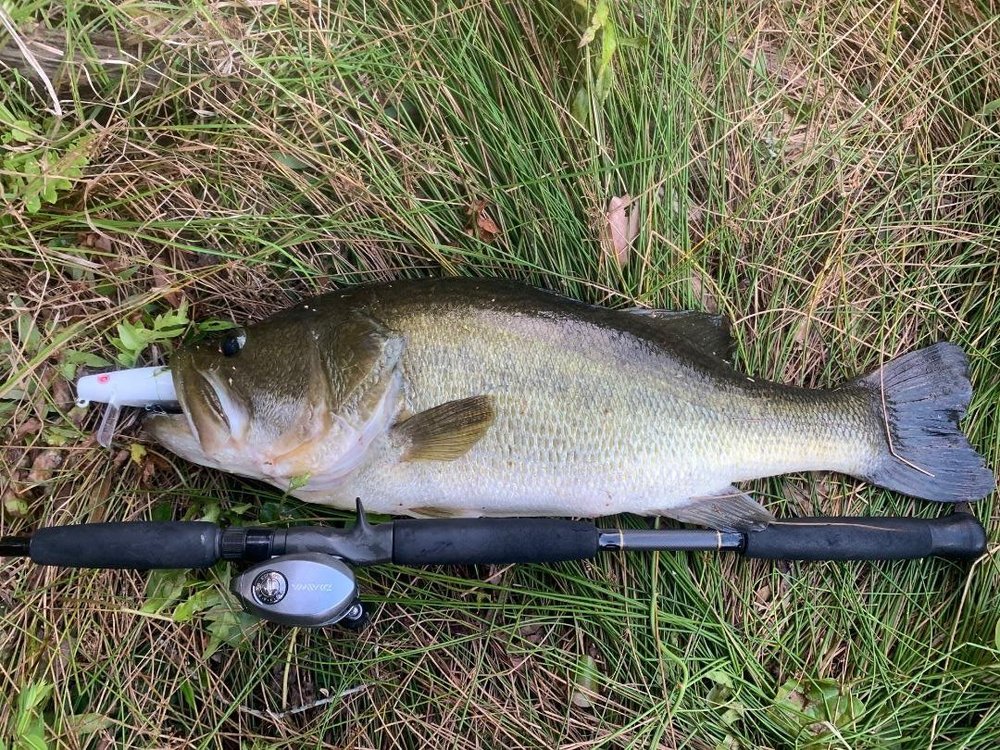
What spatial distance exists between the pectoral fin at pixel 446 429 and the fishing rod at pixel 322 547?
23 cm

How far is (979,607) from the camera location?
101 inches

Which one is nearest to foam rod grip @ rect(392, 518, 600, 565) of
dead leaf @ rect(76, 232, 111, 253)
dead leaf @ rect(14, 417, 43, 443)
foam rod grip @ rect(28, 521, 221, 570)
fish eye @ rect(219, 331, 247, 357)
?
foam rod grip @ rect(28, 521, 221, 570)

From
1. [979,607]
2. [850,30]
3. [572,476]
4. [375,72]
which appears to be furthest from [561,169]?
[979,607]

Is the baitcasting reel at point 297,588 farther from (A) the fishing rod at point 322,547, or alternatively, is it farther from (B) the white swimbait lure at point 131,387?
(B) the white swimbait lure at point 131,387

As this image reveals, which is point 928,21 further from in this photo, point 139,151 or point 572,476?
point 139,151

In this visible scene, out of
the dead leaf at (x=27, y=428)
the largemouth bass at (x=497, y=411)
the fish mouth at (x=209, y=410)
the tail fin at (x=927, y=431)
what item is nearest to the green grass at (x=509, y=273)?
the dead leaf at (x=27, y=428)

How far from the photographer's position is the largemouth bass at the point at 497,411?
2.13 meters

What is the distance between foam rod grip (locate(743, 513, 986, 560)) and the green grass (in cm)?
26

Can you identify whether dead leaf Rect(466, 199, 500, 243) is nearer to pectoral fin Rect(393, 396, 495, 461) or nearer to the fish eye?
pectoral fin Rect(393, 396, 495, 461)

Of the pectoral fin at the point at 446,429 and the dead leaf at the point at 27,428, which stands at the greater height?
the pectoral fin at the point at 446,429

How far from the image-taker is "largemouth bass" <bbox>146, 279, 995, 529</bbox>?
7.00 feet

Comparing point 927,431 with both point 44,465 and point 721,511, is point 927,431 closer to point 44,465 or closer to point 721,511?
point 721,511

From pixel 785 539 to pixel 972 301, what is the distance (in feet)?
4.71

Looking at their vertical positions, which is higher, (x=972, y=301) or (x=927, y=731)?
(x=972, y=301)
